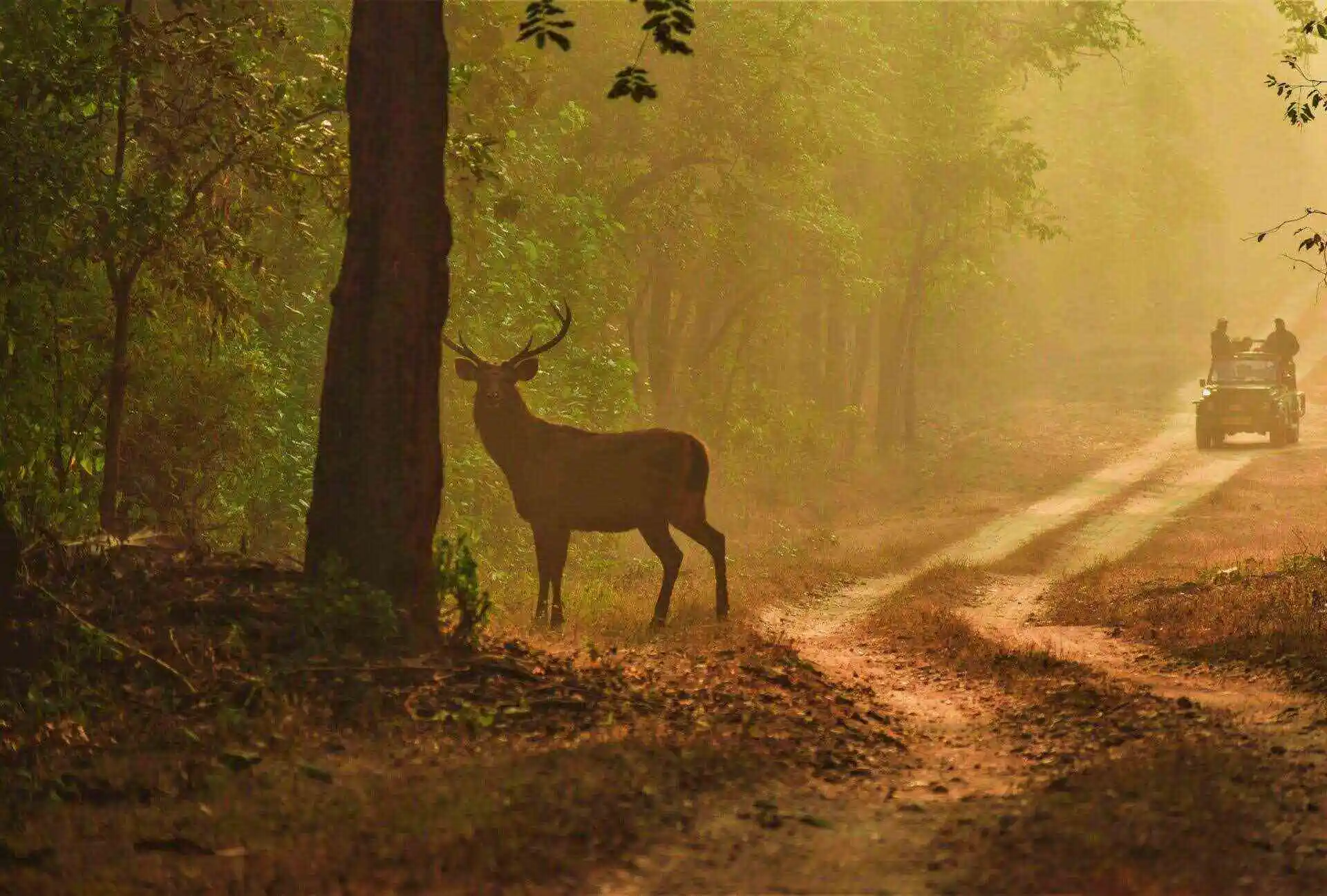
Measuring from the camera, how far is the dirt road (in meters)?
6.77

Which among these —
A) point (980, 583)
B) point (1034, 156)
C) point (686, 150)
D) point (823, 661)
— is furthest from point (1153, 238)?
point (823, 661)

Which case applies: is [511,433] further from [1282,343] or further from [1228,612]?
[1282,343]

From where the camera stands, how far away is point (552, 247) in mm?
22906

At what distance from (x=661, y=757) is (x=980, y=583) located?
492 inches

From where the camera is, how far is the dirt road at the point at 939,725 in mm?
6766

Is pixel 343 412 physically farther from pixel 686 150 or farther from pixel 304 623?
→ pixel 686 150

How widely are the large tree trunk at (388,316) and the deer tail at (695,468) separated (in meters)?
5.04

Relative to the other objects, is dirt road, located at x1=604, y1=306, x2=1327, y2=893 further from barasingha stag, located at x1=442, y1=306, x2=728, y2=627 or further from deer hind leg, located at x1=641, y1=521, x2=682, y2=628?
barasingha stag, located at x1=442, y1=306, x2=728, y2=627

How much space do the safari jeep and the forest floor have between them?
2460 centimetres

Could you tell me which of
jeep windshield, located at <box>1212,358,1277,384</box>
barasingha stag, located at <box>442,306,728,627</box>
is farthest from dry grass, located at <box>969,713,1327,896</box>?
jeep windshield, located at <box>1212,358,1277,384</box>

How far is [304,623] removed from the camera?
9.66 meters

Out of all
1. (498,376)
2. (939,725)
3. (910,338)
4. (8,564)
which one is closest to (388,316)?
(8,564)

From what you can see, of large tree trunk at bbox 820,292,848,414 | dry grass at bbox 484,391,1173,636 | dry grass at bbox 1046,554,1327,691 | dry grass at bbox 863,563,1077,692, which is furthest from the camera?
large tree trunk at bbox 820,292,848,414

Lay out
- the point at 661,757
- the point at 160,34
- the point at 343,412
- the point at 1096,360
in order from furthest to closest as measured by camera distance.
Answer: the point at 1096,360 → the point at 160,34 → the point at 343,412 → the point at 661,757
